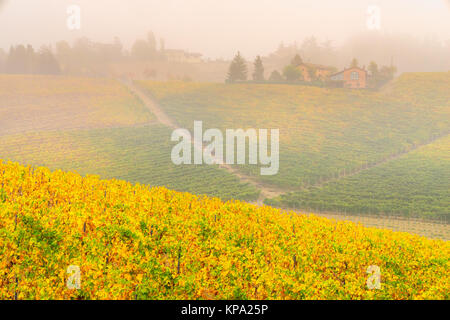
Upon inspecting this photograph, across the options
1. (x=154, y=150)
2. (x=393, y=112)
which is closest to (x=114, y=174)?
(x=154, y=150)

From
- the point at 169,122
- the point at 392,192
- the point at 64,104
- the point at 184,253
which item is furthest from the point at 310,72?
the point at 184,253

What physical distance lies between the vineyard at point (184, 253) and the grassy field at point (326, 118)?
37.2m

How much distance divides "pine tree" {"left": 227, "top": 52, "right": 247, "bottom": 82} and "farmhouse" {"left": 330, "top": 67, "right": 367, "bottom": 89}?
93.1 ft

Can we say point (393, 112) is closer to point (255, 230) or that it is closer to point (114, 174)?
point (114, 174)

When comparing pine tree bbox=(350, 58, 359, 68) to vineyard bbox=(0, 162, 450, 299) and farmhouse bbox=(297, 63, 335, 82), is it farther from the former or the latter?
vineyard bbox=(0, 162, 450, 299)

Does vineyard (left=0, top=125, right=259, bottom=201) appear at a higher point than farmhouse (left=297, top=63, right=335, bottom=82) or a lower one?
lower

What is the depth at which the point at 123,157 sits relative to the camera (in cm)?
6234

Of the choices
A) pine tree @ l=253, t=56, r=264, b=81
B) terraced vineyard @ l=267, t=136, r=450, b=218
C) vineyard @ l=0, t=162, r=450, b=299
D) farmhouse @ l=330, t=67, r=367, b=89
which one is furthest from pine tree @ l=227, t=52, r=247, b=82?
vineyard @ l=0, t=162, r=450, b=299

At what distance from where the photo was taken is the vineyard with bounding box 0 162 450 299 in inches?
423

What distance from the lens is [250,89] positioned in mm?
111688

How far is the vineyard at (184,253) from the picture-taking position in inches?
423

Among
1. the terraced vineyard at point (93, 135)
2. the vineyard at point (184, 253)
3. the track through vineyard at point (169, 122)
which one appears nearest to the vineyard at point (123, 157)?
the terraced vineyard at point (93, 135)

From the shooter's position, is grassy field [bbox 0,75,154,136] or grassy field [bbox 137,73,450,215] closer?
grassy field [bbox 137,73,450,215]

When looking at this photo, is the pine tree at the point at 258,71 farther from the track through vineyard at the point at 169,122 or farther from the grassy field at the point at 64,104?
the grassy field at the point at 64,104
